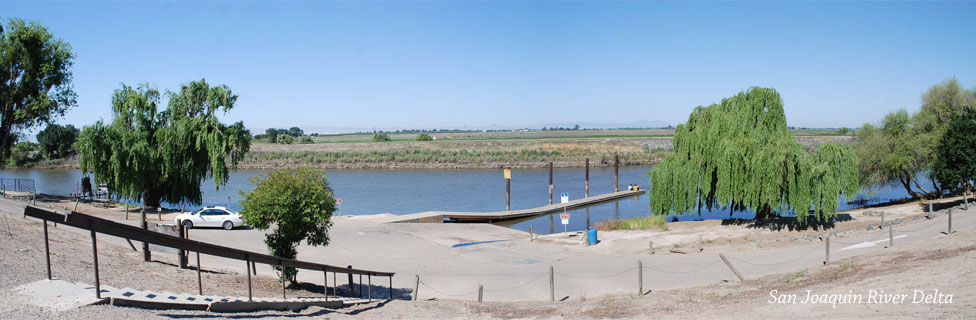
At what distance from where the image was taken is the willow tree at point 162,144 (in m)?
37.9

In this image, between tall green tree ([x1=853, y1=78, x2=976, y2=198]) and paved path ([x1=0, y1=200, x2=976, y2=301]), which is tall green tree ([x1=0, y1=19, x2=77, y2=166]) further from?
tall green tree ([x1=853, y1=78, x2=976, y2=198])

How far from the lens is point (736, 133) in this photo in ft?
104

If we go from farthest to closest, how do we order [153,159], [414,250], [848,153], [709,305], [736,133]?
[153,159] → [736,133] → [848,153] → [414,250] → [709,305]

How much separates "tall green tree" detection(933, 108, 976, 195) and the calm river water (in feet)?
20.3

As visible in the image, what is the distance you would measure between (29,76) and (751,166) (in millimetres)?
47883

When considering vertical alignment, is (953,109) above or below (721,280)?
above

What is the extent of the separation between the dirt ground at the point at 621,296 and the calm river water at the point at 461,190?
2716 centimetres

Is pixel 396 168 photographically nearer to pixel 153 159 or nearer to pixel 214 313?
pixel 153 159

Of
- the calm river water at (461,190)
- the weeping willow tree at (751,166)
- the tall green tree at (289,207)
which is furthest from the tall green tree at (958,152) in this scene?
the tall green tree at (289,207)

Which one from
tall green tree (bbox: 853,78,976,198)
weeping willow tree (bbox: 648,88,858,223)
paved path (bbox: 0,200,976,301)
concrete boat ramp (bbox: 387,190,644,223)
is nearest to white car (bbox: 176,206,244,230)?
paved path (bbox: 0,200,976,301)

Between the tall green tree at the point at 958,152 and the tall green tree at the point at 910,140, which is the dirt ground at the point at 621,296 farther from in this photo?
the tall green tree at the point at 910,140

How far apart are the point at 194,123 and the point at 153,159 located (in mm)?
3494

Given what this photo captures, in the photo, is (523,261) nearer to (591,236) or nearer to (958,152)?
(591,236)

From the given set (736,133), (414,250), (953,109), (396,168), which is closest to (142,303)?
(414,250)
